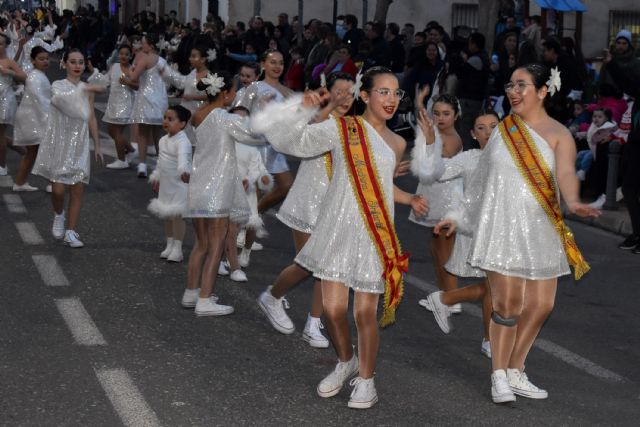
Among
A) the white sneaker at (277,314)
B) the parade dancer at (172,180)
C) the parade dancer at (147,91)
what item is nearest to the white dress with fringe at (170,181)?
the parade dancer at (172,180)

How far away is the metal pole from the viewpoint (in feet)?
45.2

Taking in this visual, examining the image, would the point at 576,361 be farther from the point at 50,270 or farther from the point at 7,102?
the point at 7,102

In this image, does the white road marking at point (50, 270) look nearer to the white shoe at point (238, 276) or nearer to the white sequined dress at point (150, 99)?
the white shoe at point (238, 276)

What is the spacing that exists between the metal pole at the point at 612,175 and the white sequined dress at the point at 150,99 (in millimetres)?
6171

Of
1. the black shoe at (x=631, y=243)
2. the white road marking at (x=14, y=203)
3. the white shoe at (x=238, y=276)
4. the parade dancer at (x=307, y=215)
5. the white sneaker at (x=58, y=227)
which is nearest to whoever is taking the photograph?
the parade dancer at (x=307, y=215)

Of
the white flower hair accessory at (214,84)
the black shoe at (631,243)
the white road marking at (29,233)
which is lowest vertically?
the white road marking at (29,233)

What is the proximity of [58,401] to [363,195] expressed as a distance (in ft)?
6.46

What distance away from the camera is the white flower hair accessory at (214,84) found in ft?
29.1

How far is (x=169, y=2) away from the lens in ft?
183

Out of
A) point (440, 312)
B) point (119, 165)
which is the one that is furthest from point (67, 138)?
point (119, 165)

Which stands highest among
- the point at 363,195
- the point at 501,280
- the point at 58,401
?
the point at 363,195

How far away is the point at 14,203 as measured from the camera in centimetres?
1376

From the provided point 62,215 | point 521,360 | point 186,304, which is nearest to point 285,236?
point 62,215

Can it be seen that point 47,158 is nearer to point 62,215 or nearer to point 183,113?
point 62,215
